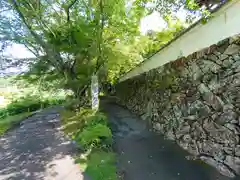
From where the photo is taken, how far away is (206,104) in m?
4.75

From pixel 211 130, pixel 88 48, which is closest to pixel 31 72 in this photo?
pixel 88 48

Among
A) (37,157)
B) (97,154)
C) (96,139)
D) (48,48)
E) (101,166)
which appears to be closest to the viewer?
(101,166)

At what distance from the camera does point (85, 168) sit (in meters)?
4.70

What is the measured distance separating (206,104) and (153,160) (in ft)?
6.15

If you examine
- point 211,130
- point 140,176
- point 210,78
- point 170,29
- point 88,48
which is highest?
point 170,29

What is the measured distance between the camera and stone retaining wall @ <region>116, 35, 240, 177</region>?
13.1 feet

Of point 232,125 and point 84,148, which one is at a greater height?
point 232,125

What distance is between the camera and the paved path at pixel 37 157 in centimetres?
452

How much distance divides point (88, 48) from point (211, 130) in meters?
5.90

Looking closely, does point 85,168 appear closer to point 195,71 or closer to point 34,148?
point 34,148

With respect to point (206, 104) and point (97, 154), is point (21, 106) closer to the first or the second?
point (97, 154)

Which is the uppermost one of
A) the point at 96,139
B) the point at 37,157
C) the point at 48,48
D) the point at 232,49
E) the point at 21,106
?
the point at 48,48

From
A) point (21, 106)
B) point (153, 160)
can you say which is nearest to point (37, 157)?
point (153, 160)

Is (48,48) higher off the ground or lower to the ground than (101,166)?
higher
